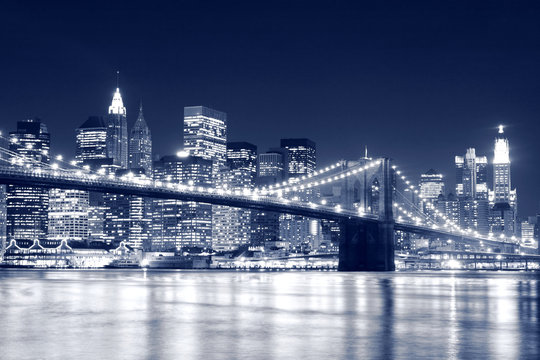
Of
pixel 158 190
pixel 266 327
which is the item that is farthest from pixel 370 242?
pixel 266 327

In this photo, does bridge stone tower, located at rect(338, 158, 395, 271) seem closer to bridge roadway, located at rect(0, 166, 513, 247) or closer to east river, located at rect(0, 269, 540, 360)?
bridge roadway, located at rect(0, 166, 513, 247)

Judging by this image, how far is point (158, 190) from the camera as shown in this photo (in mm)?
75375

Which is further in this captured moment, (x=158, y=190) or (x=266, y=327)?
(x=158, y=190)

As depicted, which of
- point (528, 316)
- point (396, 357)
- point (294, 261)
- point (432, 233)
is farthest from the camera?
point (294, 261)

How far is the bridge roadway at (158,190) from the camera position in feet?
221

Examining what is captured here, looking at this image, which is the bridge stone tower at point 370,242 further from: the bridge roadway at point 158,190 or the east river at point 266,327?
the east river at point 266,327

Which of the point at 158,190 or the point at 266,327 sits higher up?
the point at 158,190

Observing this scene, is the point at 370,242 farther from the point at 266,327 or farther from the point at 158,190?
the point at 266,327

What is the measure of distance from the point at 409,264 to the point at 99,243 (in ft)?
179

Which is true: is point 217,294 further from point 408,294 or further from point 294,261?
point 294,261

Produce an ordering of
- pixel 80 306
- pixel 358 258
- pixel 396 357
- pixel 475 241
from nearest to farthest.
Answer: pixel 396 357 → pixel 80 306 → pixel 358 258 → pixel 475 241

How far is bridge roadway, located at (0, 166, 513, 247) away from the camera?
67.4 metres

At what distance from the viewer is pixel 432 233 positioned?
96.3 meters

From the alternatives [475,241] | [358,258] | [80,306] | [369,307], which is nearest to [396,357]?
[369,307]
